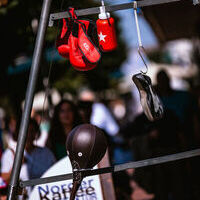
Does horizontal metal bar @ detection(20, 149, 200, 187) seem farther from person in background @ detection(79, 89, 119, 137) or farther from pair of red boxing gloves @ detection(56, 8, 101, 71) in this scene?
person in background @ detection(79, 89, 119, 137)

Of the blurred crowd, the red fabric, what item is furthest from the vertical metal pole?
the blurred crowd

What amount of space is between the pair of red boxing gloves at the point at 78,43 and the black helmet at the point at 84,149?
42 cm

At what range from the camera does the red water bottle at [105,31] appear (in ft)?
8.14

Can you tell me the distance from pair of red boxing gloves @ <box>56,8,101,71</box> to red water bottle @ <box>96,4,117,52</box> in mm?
68

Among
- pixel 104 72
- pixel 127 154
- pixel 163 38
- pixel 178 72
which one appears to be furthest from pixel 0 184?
pixel 104 72

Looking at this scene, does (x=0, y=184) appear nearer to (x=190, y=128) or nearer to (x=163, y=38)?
(x=190, y=128)

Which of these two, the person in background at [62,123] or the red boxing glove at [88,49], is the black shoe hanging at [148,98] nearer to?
the red boxing glove at [88,49]

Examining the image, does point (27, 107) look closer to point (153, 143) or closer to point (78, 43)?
point (78, 43)

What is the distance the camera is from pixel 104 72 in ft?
81.4

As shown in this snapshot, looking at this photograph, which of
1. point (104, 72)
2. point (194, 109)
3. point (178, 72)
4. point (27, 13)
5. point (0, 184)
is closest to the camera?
point (0, 184)

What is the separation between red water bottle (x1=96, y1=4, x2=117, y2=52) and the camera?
8.14ft

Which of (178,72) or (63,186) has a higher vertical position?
(178,72)

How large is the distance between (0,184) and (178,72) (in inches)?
550

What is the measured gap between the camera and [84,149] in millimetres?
2396
